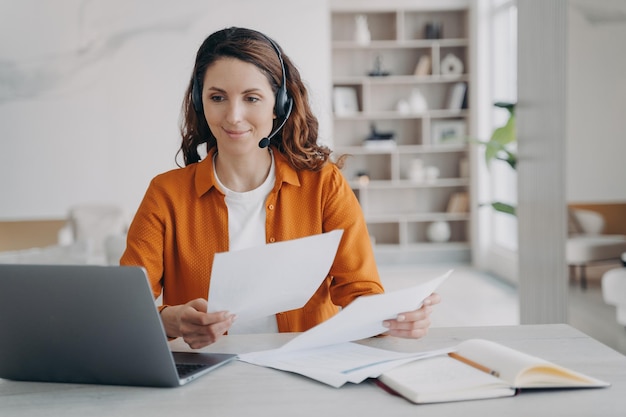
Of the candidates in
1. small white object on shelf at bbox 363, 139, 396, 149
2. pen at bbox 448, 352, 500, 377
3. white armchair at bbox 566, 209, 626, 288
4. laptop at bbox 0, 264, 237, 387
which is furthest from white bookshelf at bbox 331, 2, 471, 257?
laptop at bbox 0, 264, 237, 387

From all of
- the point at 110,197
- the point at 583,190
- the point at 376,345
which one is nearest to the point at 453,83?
the point at 110,197

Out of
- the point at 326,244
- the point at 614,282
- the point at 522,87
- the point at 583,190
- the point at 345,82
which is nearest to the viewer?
the point at 326,244

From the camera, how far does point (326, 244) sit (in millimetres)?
1371

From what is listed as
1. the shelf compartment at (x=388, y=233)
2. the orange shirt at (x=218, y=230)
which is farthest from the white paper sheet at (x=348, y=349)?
the shelf compartment at (x=388, y=233)

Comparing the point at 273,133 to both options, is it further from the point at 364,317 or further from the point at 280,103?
the point at 364,317

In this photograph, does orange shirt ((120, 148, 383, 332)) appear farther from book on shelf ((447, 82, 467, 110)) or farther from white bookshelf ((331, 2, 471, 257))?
book on shelf ((447, 82, 467, 110))

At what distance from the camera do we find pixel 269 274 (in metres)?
1.33

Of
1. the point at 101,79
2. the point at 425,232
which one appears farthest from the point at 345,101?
the point at 101,79

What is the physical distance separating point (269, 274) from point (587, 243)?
6.69 ft

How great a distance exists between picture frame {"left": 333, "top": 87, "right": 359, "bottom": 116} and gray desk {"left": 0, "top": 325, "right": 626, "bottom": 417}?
6.12 metres

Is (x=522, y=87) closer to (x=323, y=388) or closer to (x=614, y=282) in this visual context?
(x=614, y=282)

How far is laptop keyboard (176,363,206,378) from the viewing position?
4.11 ft

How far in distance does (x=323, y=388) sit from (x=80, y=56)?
5999 mm

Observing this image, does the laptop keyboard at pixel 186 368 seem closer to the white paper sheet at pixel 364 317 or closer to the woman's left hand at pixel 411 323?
the white paper sheet at pixel 364 317
